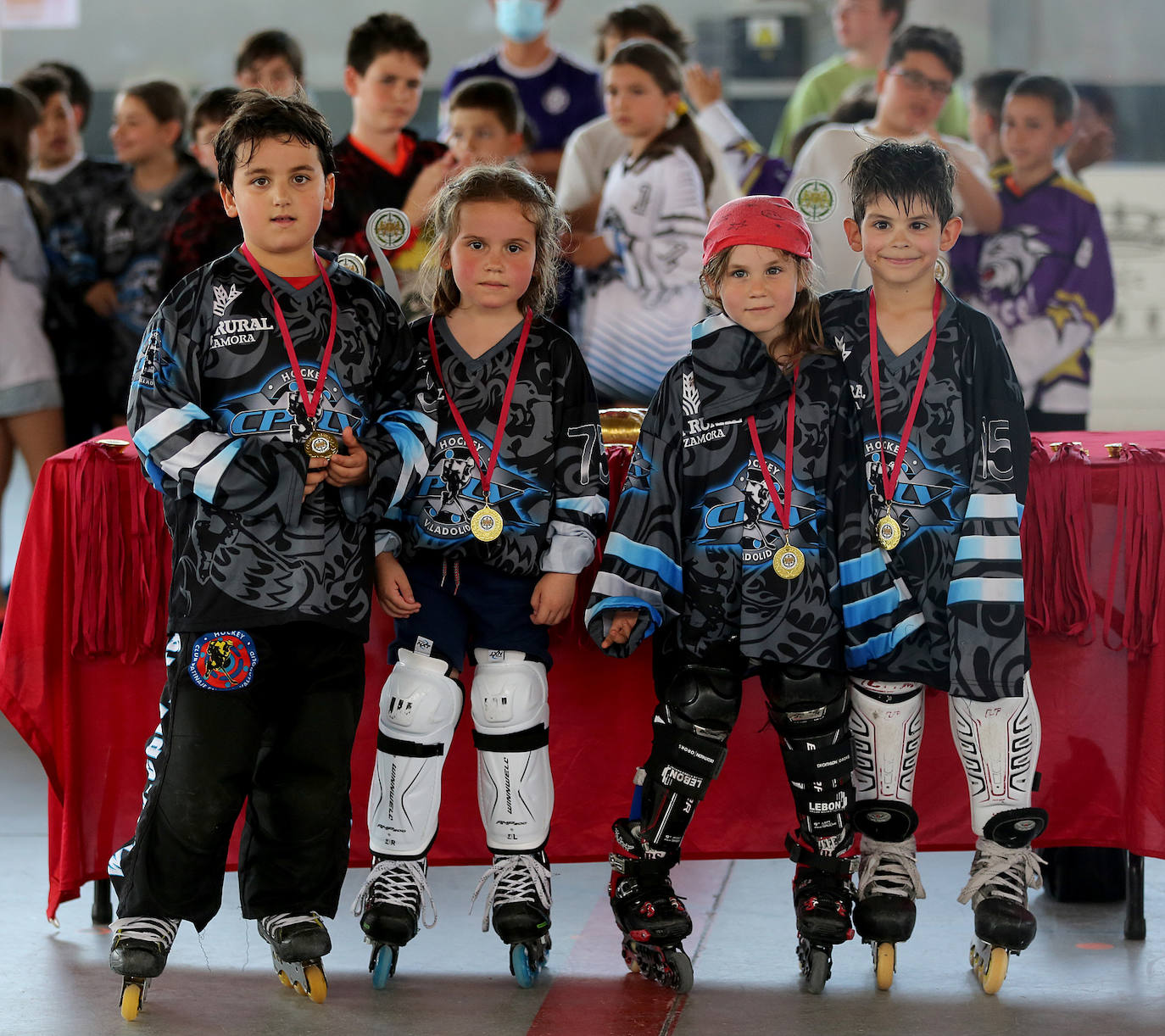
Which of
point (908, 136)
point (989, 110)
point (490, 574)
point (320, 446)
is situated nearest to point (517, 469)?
point (490, 574)

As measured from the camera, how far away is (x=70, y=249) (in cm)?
446

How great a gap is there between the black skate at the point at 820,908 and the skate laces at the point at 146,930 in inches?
37.3

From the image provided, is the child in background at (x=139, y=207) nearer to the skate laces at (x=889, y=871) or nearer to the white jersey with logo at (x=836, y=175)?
the white jersey with logo at (x=836, y=175)

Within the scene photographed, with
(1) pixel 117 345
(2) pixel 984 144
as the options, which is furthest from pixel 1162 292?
(1) pixel 117 345

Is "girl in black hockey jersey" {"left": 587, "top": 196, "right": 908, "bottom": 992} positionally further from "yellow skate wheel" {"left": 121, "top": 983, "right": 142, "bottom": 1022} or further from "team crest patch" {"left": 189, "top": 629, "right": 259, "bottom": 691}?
"yellow skate wheel" {"left": 121, "top": 983, "right": 142, "bottom": 1022}

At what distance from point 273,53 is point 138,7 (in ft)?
7.37

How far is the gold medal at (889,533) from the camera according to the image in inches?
86.8

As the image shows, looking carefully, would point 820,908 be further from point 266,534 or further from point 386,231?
point 386,231

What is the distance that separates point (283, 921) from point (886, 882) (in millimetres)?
933

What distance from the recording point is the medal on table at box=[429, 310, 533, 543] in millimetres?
2221

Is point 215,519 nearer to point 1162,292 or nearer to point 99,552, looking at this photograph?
point 99,552

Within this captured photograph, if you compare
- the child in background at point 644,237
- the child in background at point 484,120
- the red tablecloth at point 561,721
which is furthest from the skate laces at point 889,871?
the child in background at point 484,120

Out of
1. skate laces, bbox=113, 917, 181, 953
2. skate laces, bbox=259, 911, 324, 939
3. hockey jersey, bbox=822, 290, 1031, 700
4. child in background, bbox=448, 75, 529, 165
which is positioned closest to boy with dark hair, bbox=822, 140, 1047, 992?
hockey jersey, bbox=822, 290, 1031, 700

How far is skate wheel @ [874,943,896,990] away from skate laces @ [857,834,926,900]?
82 mm
